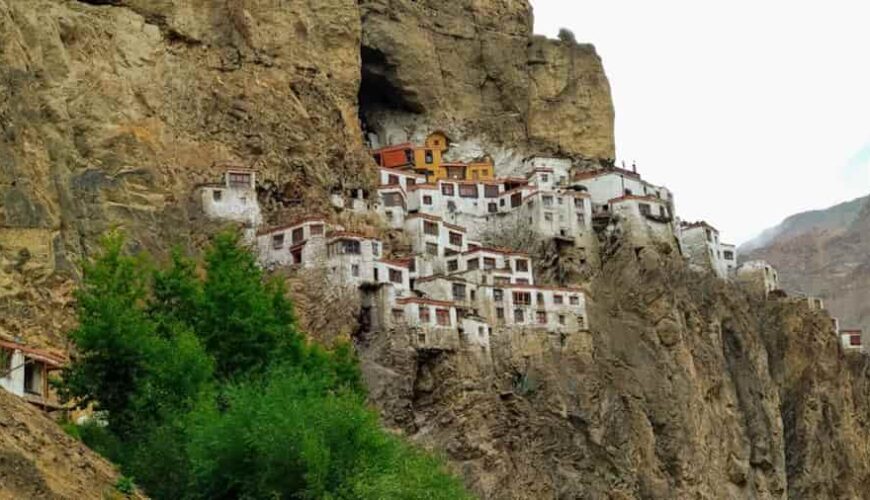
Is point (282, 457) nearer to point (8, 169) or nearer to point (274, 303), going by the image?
point (274, 303)

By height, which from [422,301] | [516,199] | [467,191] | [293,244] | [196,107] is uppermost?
[196,107]

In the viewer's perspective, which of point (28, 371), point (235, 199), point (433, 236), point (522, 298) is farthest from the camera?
point (433, 236)

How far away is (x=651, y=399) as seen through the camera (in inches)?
2454

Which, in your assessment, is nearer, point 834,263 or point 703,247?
point 703,247

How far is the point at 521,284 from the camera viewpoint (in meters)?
61.4

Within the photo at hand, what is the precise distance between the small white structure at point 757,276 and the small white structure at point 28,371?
45.4 metres

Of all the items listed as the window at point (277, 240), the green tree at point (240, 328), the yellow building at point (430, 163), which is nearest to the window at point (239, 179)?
the window at point (277, 240)

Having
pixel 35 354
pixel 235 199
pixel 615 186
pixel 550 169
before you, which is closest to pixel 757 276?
pixel 615 186

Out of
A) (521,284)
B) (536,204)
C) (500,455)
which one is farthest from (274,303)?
(536,204)

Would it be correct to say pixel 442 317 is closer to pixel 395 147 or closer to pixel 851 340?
pixel 395 147

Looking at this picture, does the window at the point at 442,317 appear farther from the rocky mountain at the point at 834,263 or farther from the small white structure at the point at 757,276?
the rocky mountain at the point at 834,263

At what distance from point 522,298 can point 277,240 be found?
34.9 feet

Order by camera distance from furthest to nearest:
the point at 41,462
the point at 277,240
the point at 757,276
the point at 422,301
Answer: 1. the point at 757,276
2. the point at 277,240
3. the point at 422,301
4. the point at 41,462

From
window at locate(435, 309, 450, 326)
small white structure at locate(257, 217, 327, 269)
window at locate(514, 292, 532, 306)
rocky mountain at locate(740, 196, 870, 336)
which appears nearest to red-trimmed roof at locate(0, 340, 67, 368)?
small white structure at locate(257, 217, 327, 269)
